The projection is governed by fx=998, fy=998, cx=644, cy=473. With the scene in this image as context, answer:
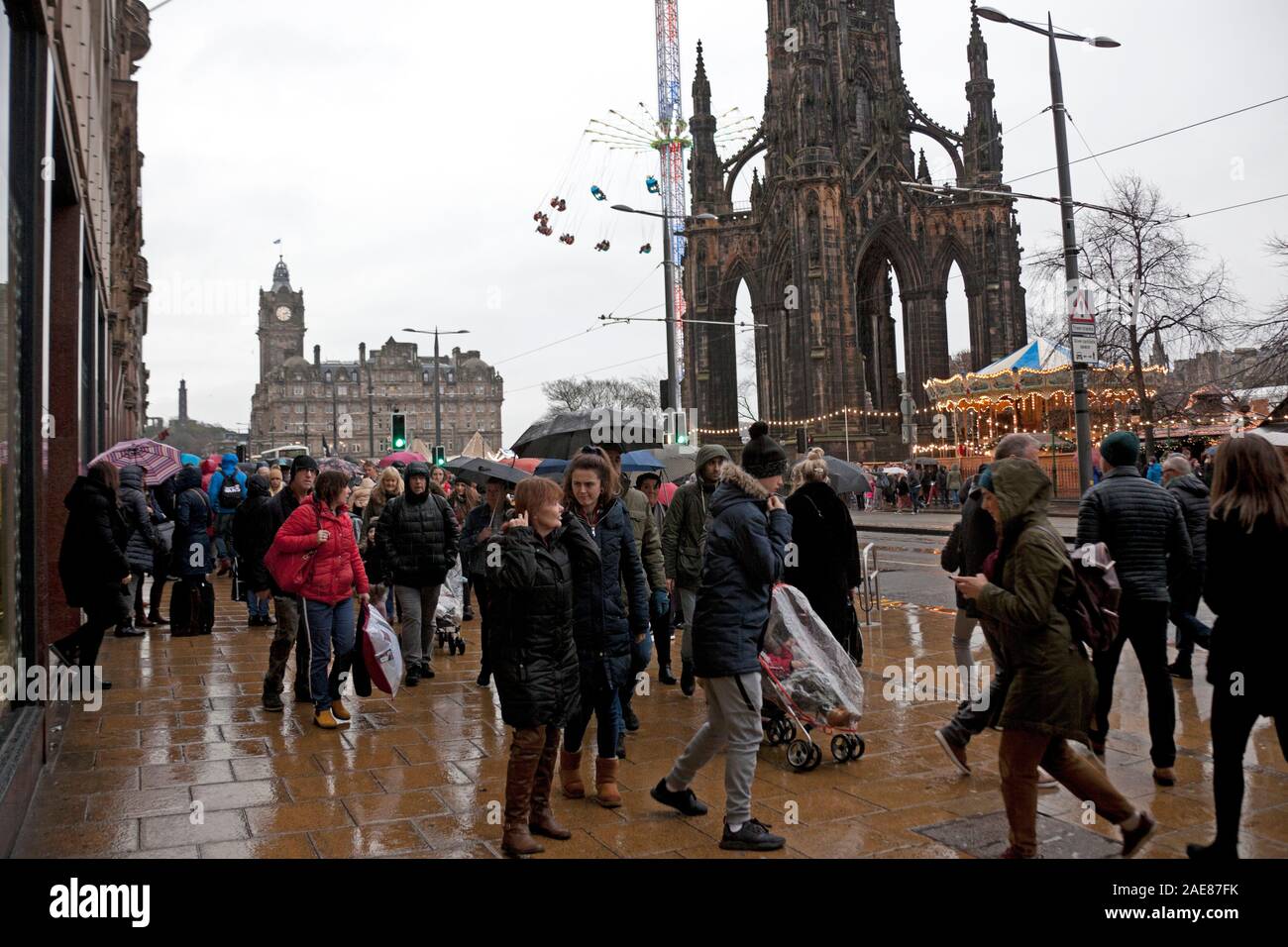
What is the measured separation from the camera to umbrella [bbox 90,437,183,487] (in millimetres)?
9844

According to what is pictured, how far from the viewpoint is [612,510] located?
221 inches

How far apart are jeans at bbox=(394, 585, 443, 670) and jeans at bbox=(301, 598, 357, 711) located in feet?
4.33

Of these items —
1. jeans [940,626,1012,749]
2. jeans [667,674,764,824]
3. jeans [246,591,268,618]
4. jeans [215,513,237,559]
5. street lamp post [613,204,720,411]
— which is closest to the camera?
jeans [667,674,764,824]

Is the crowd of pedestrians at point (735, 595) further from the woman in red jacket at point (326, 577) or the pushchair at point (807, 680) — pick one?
the pushchair at point (807, 680)

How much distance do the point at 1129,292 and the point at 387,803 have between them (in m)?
26.6

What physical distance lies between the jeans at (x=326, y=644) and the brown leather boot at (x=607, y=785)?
2553 mm

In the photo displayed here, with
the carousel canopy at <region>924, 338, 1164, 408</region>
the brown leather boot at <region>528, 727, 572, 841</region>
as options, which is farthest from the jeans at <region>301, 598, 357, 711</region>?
the carousel canopy at <region>924, 338, 1164, 408</region>

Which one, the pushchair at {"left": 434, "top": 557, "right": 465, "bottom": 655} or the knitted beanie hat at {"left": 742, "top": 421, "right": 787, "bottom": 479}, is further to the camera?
the pushchair at {"left": 434, "top": 557, "right": 465, "bottom": 655}

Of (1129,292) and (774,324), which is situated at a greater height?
(774,324)

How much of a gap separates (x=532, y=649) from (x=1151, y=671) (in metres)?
3.36

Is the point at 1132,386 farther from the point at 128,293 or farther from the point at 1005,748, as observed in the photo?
the point at 1005,748

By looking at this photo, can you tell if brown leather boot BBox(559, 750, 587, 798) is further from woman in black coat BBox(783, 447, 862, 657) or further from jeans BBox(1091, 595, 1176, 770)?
jeans BBox(1091, 595, 1176, 770)
